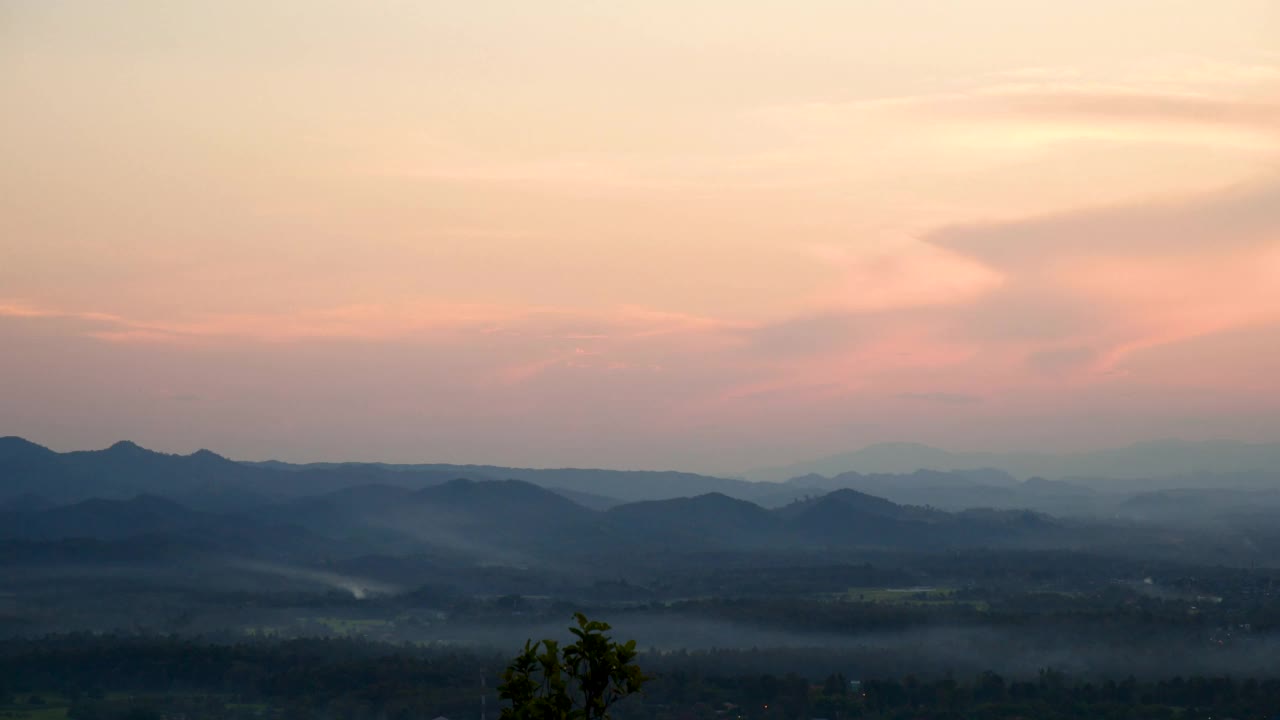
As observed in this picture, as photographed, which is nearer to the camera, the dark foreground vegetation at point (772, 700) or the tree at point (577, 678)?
the tree at point (577, 678)

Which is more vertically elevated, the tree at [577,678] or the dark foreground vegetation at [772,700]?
the tree at [577,678]

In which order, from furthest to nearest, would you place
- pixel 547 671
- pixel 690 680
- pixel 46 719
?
1. pixel 690 680
2. pixel 46 719
3. pixel 547 671

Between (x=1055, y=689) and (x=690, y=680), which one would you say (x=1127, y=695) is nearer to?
(x=1055, y=689)

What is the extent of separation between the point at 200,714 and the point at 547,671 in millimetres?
173379

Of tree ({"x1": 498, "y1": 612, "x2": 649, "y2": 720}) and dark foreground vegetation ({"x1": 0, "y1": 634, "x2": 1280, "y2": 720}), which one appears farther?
dark foreground vegetation ({"x1": 0, "y1": 634, "x2": 1280, "y2": 720})

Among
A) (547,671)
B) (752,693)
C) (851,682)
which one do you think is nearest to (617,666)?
(547,671)

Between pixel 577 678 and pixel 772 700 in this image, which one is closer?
pixel 577 678

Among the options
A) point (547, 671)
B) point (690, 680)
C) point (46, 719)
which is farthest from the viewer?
point (690, 680)

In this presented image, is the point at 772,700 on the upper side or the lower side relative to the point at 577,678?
lower

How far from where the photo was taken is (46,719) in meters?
184

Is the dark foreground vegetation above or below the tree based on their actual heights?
below

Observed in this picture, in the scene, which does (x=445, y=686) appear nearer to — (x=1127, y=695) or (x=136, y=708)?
(x=136, y=708)

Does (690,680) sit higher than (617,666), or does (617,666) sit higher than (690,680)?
(617,666)

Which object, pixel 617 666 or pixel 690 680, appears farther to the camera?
pixel 690 680
